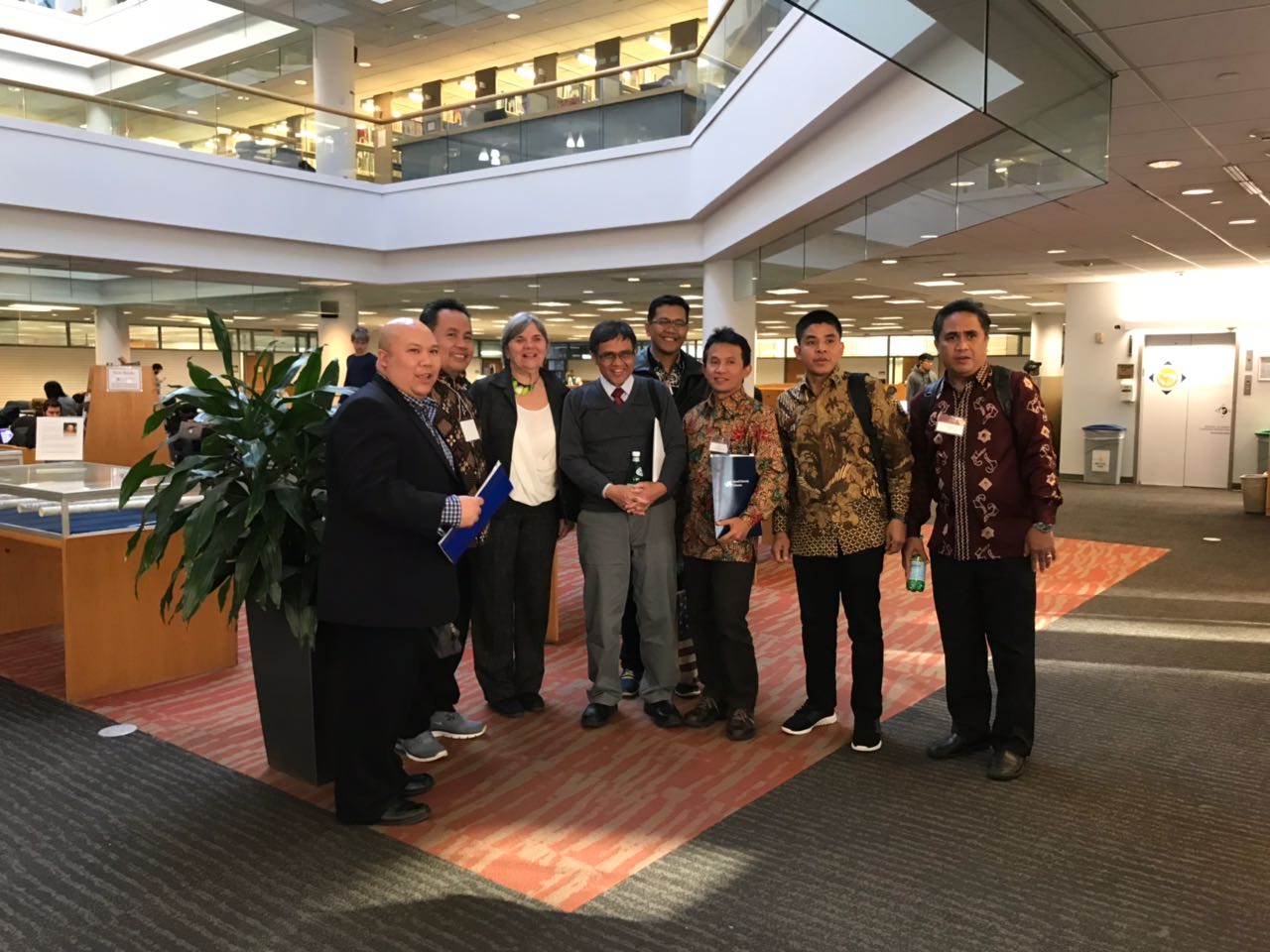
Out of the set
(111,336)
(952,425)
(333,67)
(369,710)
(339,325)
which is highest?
(333,67)

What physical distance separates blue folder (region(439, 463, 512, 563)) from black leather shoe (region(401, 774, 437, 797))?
0.86 m

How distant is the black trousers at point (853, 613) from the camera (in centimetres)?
366

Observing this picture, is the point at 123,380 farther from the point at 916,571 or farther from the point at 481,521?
the point at 916,571

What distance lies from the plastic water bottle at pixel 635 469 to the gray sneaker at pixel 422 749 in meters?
1.23

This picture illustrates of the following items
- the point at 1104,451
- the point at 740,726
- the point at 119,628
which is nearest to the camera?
the point at 740,726

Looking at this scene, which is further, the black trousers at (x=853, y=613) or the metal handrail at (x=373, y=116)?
the metal handrail at (x=373, y=116)

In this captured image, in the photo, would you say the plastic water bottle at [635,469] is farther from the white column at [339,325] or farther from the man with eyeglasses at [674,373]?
the white column at [339,325]

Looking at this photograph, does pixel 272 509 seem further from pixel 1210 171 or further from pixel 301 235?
pixel 301 235

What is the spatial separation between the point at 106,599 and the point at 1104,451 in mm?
13259

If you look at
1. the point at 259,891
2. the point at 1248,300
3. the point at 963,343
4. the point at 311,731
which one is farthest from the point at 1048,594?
the point at 1248,300

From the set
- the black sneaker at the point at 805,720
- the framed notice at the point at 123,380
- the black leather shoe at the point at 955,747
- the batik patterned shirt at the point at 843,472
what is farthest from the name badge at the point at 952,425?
the framed notice at the point at 123,380

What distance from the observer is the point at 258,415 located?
3244 millimetres

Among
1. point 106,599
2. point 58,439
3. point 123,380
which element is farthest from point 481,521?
point 123,380

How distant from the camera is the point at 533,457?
3.92 m
